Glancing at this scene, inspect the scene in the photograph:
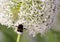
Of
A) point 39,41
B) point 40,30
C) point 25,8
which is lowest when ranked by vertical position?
point 39,41

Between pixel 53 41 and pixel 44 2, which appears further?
pixel 53 41

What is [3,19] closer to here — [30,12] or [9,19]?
[9,19]

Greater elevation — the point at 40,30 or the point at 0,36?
the point at 40,30

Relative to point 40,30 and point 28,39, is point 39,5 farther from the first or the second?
point 28,39

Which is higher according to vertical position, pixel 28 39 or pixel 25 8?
pixel 25 8

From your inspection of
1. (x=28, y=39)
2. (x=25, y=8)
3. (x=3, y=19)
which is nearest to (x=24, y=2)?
(x=25, y=8)

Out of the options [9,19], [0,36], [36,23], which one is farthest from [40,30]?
[0,36]
